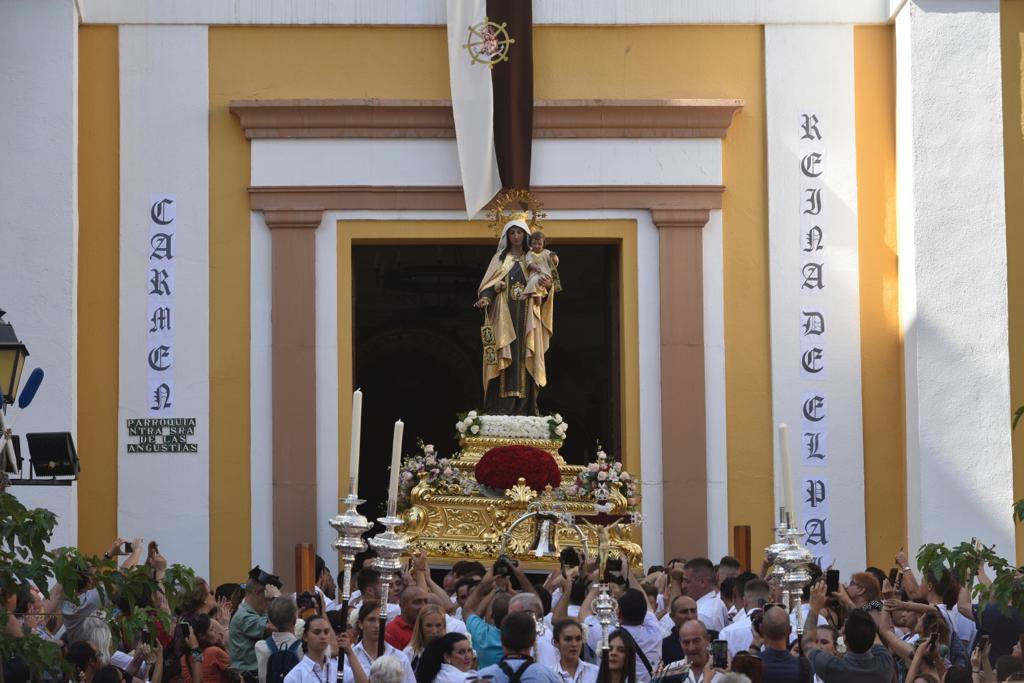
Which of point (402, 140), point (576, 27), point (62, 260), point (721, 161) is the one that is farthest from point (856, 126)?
point (62, 260)

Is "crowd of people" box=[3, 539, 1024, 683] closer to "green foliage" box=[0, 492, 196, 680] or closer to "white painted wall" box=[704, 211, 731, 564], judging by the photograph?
"green foliage" box=[0, 492, 196, 680]

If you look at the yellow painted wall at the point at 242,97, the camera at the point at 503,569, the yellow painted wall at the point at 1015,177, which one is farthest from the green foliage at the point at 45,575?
the yellow painted wall at the point at 1015,177

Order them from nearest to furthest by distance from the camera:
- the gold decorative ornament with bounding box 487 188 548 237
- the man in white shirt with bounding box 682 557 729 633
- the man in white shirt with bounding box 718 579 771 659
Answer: the man in white shirt with bounding box 718 579 771 659, the man in white shirt with bounding box 682 557 729 633, the gold decorative ornament with bounding box 487 188 548 237

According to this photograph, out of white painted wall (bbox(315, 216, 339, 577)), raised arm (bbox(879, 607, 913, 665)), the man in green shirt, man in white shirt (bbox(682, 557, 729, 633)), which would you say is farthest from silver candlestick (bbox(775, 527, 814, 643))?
white painted wall (bbox(315, 216, 339, 577))

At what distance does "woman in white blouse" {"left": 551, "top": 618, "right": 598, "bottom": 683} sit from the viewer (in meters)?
10.3

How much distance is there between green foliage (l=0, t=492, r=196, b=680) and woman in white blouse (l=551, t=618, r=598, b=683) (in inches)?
83.9

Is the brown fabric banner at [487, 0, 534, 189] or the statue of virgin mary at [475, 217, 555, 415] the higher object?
the brown fabric banner at [487, 0, 534, 189]

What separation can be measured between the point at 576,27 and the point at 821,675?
1080cm

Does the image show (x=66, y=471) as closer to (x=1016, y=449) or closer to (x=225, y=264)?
(x=225, y=264)

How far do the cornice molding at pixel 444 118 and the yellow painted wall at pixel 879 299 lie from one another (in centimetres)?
131

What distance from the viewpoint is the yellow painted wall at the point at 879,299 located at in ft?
63.0

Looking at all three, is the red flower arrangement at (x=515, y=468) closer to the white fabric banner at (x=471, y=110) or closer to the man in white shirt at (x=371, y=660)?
the white fabric banner at (x=471, y=110)

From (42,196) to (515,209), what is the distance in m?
4.27

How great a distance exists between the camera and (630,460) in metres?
19.3
